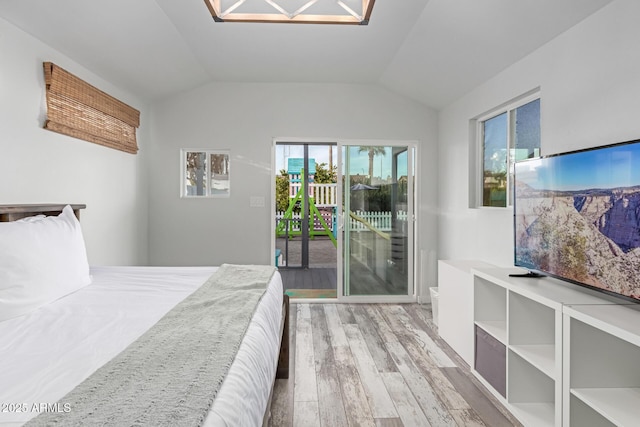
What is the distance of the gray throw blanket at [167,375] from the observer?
86cm

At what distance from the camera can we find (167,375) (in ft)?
3.46

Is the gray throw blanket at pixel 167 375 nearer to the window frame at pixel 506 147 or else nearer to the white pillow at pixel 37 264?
the white pillow at pixel 37 264

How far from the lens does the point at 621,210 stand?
165cm

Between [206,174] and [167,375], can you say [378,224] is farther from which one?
[167,375]

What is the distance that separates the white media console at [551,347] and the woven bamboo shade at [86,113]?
3200 mm

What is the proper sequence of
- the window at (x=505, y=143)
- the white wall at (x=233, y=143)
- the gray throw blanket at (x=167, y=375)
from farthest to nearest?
the white wall at (x=233, y=143) < the window at (x=505, y=143) < the gray throw blanket at (x=167, y=375)

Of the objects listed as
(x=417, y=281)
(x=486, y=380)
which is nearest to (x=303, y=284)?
(x=417, y=281)

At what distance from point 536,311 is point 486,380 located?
0.59m

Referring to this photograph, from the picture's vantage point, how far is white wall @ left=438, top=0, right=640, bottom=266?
74.4 inches

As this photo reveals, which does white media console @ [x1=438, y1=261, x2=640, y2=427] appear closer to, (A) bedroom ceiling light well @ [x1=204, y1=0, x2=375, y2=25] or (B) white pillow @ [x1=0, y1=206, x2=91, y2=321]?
(A) bedroom ceiling light well @ [x1=204, y1=0, x2=375, y2=25]

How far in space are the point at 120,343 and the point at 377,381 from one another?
1.79m

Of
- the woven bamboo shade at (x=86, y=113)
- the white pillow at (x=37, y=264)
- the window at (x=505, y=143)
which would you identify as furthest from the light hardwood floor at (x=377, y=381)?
the woven bamboo shade at (x=86, y=113)

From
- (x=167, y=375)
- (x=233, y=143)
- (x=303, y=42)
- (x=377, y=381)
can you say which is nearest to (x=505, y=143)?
(x=303, y=42)

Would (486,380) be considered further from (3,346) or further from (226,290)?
(3,346)
